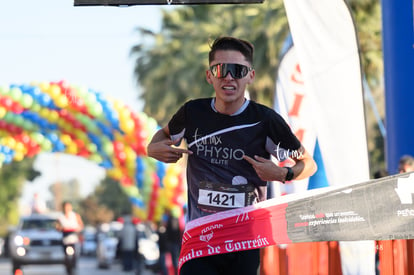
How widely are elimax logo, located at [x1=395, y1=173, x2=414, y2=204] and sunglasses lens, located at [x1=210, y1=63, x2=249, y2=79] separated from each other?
1.52 metres

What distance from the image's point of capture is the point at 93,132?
71.9 feet

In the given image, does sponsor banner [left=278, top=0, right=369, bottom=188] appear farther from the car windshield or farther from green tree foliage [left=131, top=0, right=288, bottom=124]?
green tree foliage [left=131, top=0, right=288, bottom=124]

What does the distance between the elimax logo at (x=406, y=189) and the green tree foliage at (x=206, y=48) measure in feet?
67.2

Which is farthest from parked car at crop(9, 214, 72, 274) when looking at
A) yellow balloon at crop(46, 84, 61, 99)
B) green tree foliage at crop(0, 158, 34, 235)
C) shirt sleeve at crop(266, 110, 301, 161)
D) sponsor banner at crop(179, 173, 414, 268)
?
green tree foliage at crop(0, 158, 34, 235)

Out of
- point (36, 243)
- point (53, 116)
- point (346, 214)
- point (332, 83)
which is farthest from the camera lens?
point (36, 243)

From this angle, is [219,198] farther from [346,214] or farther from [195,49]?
[195,49]

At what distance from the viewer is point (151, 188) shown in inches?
845

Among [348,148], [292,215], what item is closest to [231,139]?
[292,215]

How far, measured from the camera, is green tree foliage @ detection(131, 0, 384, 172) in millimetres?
28172

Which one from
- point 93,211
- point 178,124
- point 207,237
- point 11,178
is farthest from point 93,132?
point 93,211

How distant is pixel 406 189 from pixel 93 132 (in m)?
16.5

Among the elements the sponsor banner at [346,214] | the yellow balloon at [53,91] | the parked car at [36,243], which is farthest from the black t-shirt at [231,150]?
the parked car at [36,243]

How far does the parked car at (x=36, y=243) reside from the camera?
930 inches

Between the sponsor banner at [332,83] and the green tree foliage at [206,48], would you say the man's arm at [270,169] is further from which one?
the green tree foliage at [206,48]
